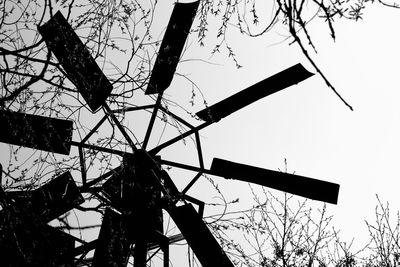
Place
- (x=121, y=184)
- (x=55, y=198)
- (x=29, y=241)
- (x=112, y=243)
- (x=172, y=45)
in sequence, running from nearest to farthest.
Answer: (x=29, y=241) → (x=112, y=243) → (x=55, y=198) → (x=121, y=184) → (x=172, y=45)

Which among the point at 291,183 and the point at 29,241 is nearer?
the point at 29,241

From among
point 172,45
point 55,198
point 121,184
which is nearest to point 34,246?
point 55,198

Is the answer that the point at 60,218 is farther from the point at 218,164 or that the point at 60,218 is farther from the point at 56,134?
the point at 218,164

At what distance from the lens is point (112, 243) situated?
2947 millimetres

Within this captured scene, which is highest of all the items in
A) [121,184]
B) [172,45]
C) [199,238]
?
[172,45]

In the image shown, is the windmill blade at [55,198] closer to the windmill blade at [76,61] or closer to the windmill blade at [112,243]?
the windmill blade at [112,243]

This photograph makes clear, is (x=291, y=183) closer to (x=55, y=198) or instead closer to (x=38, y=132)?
(x=55, y=198)

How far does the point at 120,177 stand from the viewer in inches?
144

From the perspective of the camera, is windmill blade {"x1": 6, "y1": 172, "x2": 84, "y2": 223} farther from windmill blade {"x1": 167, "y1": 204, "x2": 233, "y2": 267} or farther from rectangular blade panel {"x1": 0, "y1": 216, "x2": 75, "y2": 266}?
windmill blade {"x1": 167, "y1": 204, "x2": 233, "y2": 267}

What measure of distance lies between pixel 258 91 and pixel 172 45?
3.06 feet

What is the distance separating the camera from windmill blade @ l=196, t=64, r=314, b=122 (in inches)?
143

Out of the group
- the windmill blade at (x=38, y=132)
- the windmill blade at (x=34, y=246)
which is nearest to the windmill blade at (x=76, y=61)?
the windmill blade at (x=38, y=132)

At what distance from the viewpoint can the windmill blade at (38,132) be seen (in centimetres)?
314

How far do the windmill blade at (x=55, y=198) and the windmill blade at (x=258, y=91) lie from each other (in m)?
1.49
